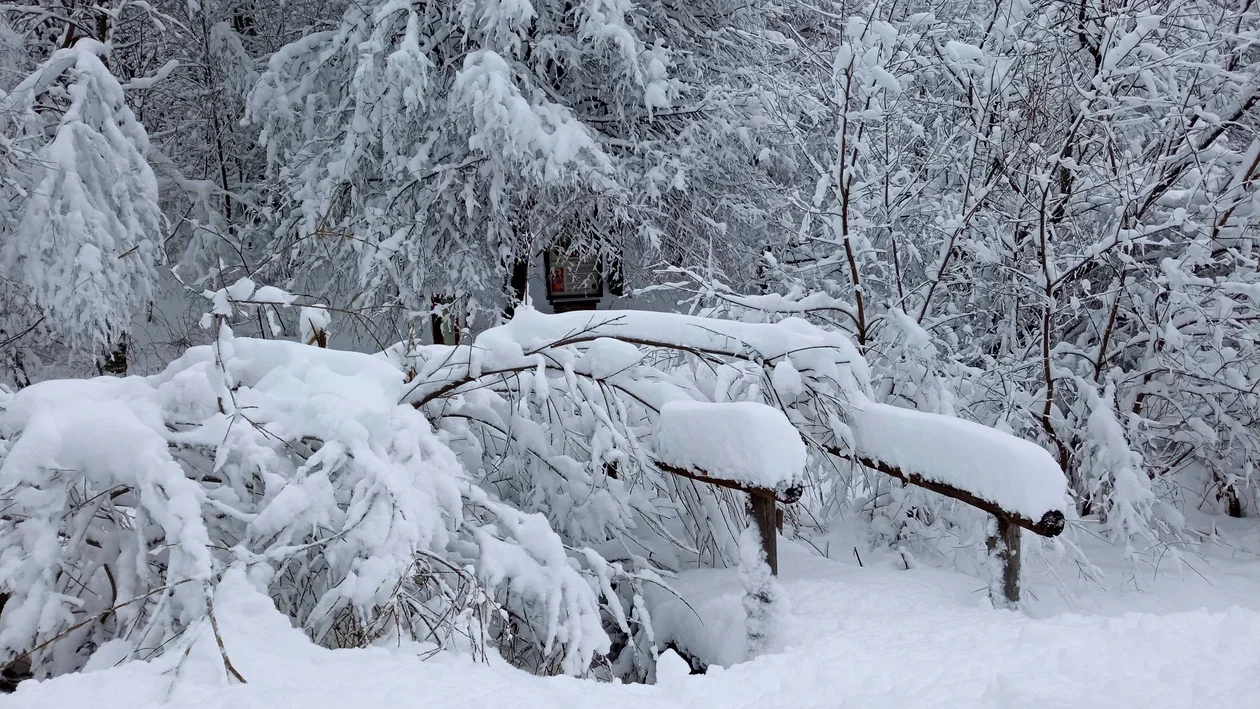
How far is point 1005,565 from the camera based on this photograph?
134 inches

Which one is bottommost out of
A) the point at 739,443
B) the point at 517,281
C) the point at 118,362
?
the point at 118,362

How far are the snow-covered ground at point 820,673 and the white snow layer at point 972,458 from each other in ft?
1.50

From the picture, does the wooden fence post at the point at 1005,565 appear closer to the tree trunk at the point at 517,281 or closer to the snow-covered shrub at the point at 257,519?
the snow-covered shrub at the point at 257,519

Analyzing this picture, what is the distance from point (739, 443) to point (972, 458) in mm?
974

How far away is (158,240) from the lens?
8.29 metres

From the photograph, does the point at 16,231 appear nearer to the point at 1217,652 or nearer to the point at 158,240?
the point at 158,240

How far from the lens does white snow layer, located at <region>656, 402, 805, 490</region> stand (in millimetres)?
2912

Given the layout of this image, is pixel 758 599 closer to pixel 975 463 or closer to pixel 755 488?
pixel 755 488

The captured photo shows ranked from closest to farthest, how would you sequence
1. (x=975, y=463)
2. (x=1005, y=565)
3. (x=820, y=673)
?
1. (x=820, y=673)
2. (x=975, y=463)
3. (x=1005, y=565)

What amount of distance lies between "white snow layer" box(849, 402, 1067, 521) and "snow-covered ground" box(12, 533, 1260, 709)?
458 mm

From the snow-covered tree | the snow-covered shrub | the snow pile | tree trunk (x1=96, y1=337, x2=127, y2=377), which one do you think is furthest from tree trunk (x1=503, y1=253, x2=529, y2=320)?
the snow pile

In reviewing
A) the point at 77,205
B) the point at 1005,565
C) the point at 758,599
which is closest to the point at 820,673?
the point at 758,599

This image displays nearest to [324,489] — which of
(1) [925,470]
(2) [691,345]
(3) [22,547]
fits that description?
(3) [22,547]

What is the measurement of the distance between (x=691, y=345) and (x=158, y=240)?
6810mm
